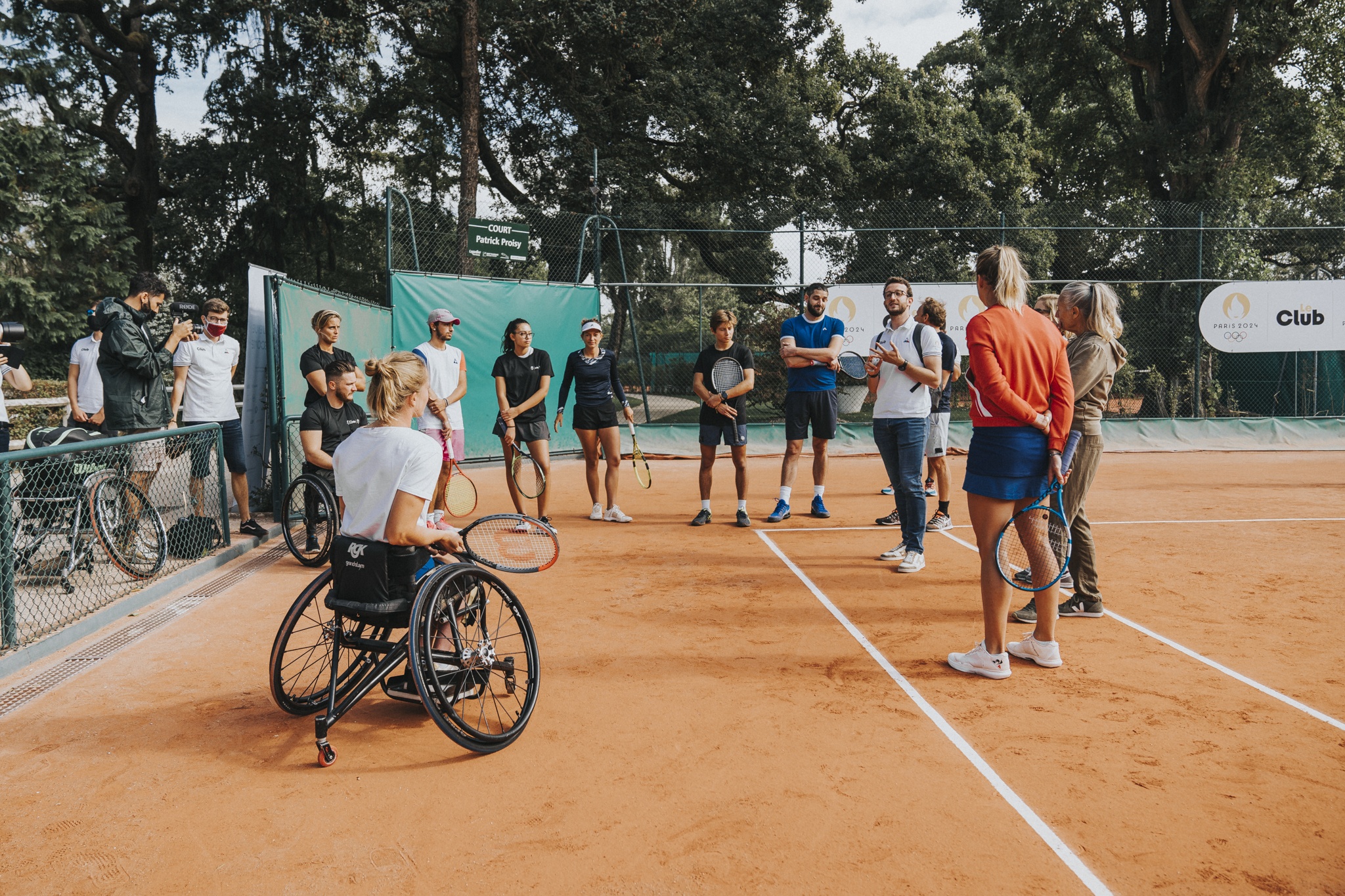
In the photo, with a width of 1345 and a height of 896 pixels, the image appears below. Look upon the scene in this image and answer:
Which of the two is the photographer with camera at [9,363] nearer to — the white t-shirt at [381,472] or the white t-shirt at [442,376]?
the white t-shirt at [442,376]

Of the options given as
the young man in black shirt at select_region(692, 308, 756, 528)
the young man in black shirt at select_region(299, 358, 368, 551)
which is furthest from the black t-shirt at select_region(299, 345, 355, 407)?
the young man in black shirt at select_region(692, 308, 756, 528)

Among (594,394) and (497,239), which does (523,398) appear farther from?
(497,239)

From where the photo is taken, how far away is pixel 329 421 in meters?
6.37

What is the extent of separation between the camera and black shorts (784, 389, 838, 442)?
7871 mm

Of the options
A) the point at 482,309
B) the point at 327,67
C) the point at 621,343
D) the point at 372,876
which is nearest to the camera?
the point at 372,876

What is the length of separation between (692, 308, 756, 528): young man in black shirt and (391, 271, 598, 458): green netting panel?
12.3ft

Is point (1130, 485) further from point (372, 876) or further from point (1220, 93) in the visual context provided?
point (1220, 93)

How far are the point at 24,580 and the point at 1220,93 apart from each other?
21.6 m

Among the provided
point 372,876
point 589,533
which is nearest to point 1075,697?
point 372,876

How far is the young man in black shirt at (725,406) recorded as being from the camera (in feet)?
25.4

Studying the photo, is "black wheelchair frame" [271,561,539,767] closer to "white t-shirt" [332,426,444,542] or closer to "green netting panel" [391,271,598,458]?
"white t-shirt" [332,426,444,542]

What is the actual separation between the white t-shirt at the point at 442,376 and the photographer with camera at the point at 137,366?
174cm

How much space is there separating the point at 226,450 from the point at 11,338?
1.70 meters

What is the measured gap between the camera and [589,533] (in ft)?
25.5
